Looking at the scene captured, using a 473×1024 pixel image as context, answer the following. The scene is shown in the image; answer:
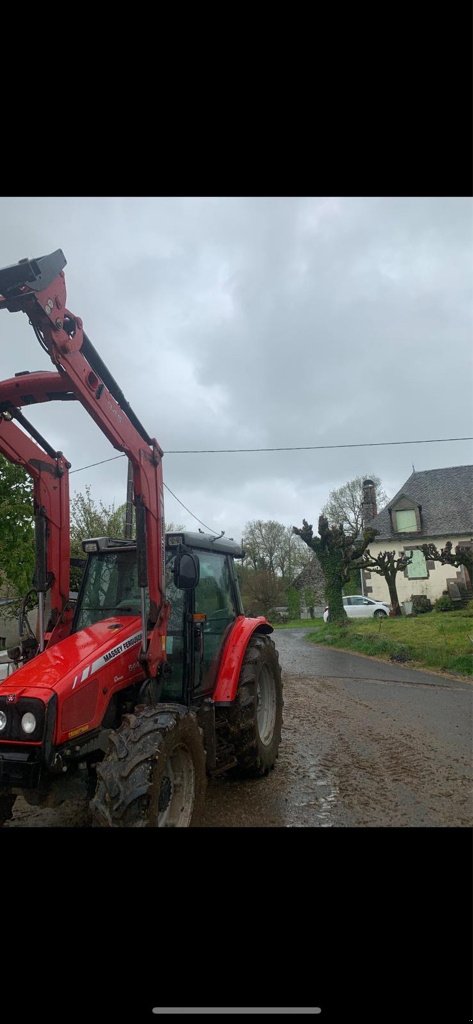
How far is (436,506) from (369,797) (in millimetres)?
30215

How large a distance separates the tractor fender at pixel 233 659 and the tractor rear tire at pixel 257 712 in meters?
0.11

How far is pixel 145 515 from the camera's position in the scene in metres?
3.94

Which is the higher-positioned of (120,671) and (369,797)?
(120,671)

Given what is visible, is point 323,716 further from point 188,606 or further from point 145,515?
point 145,515

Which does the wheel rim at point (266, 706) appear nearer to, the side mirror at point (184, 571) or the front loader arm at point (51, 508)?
the side mirror at point (184, 571)

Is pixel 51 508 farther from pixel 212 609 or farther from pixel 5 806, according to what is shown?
pixel 5 806

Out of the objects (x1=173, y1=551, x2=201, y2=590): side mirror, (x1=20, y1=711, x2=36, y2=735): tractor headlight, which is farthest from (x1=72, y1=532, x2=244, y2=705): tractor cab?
(x1=20, y1=711, x2=36, y2=735): tractor headlight

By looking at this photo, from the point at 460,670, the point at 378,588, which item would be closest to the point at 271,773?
the point at 460,670

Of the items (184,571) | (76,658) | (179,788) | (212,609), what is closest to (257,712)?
(212,609)

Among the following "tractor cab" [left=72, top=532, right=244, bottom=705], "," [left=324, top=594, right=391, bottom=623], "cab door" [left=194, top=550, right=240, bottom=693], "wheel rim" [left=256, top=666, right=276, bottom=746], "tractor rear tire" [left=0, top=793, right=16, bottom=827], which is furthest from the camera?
"," [left=324, top=594, right=391, bottom=623]

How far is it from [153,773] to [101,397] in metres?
2.18

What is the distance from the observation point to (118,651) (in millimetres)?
3721

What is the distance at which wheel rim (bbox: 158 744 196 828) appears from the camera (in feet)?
11.0

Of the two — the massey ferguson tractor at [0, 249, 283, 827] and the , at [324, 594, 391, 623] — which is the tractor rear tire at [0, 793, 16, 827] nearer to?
the massey ferguson tractor at [0, 249, 283, 827]
